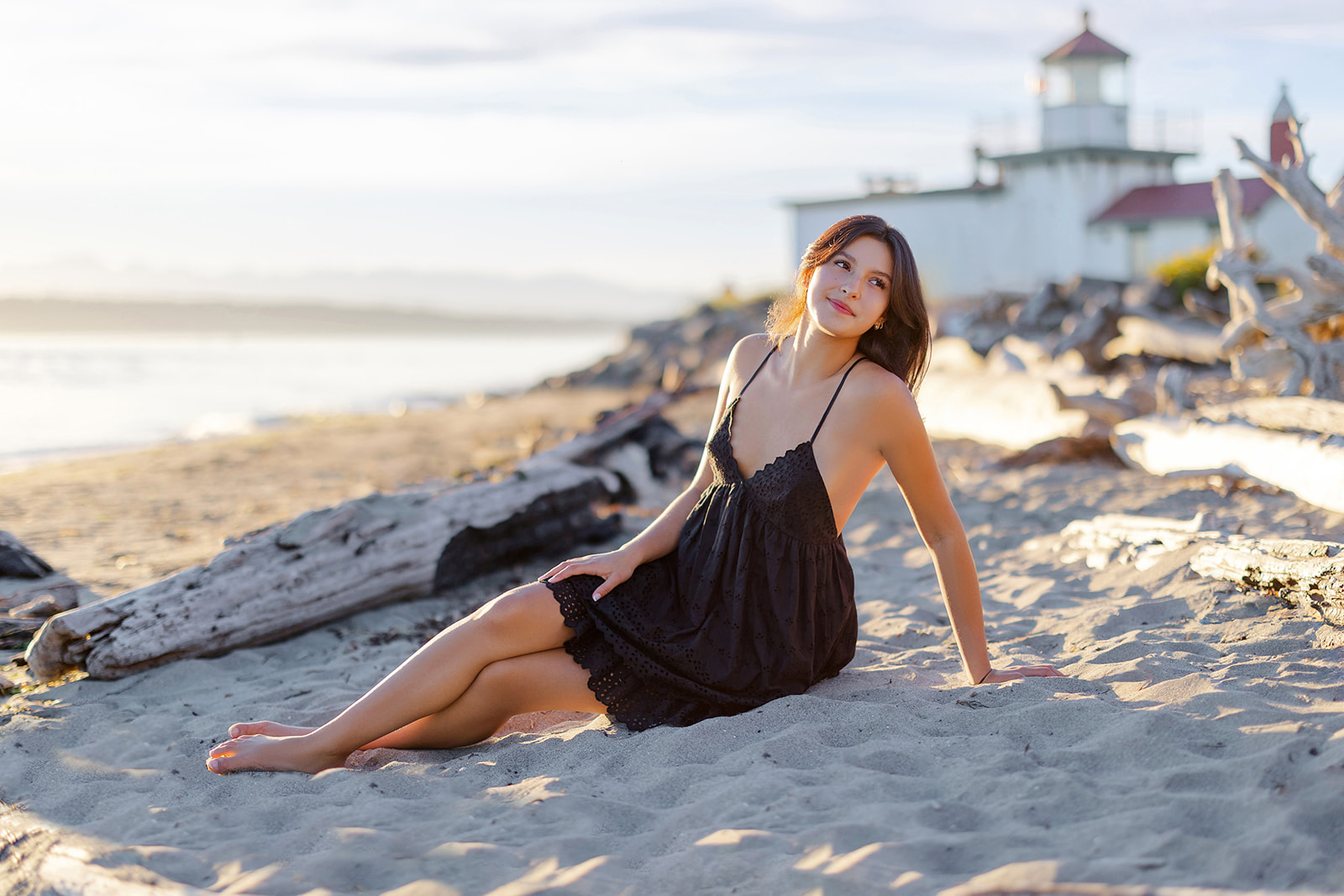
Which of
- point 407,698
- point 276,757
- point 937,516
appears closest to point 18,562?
point 276,757

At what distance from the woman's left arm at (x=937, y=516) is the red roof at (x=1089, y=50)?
27487 millimetres

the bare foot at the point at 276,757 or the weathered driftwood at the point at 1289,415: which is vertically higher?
the weathered driftwood at the point at 1289,415

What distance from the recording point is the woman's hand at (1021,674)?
3186 millimetres

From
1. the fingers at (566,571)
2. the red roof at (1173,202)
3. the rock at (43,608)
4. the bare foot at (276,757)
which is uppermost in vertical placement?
the red roof at (1173,202)

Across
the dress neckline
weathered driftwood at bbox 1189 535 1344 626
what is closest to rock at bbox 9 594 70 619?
the dress neckline

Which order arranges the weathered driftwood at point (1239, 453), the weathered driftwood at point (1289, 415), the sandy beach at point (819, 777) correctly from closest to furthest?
the sandy beach at point (819, 777) < the weathered driftwood at point (1239, 453) < the weathered driftwood at point (1289, 415)

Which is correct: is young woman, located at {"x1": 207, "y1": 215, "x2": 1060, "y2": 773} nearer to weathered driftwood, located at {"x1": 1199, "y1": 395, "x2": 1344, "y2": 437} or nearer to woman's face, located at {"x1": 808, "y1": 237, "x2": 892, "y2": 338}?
woman's face, located at {"x1": 808, "y1": 237, "x2": 892, "y2": 338}

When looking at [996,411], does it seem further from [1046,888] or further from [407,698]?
[1046,888]

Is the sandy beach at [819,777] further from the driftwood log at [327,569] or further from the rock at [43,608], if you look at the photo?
the rock at [43,608]

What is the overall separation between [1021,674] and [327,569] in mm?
3039

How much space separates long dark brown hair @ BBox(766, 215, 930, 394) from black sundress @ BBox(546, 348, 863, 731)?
0.18 m

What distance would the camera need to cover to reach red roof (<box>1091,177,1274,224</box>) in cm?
2598

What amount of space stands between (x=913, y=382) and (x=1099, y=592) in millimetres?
1642

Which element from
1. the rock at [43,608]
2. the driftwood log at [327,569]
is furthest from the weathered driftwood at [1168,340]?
the rock at [43,608]
